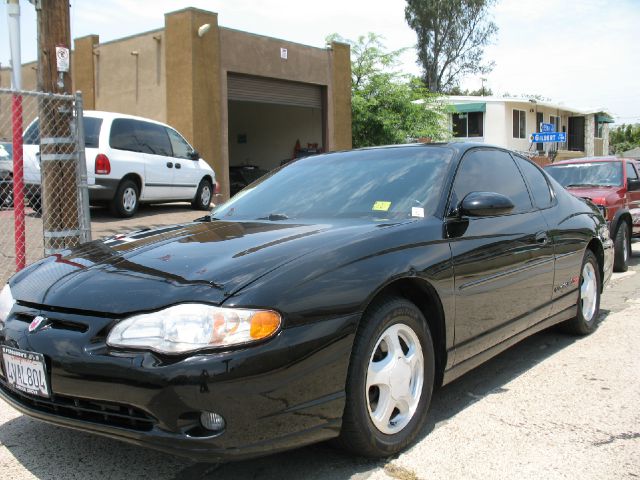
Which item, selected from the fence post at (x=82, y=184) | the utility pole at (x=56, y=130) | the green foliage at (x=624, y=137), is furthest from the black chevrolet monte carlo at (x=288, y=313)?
the green foliage at (x=624, y=137)

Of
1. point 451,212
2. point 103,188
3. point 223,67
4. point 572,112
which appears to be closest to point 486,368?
point 451,212

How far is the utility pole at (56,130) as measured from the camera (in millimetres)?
5570

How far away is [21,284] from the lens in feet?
9.87

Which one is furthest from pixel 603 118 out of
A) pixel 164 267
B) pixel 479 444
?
pixel 164 267

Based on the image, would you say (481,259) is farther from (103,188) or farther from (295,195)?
(103,188)

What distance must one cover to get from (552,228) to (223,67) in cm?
1390

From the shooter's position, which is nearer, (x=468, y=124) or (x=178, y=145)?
(x=178, y=145)

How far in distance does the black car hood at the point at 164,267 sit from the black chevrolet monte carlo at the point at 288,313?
0.03ft

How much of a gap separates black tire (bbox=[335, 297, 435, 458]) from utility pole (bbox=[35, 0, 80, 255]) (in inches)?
156

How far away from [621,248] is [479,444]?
656 cm

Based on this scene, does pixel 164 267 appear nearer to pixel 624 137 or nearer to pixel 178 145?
pixel 178 145

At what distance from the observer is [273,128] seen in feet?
83.4

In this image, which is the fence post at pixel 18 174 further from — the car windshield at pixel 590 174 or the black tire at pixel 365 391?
the car windshield at pixel 590 174

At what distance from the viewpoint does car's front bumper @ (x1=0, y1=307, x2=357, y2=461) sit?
7.50ft
